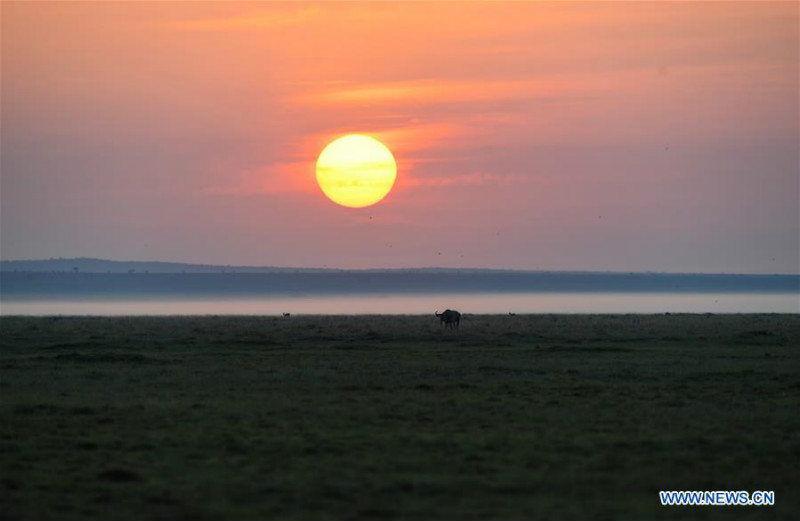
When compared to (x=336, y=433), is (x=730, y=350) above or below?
above

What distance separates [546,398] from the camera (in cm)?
2461

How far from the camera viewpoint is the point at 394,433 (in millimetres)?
19422

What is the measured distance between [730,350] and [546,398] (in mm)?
17295

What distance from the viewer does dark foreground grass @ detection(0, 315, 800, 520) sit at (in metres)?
14.4

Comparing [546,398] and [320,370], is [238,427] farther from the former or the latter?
[320,370]

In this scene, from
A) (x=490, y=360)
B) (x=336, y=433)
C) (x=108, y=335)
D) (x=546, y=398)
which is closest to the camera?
(x=336, y=433)

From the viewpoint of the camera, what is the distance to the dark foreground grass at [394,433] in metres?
14.4

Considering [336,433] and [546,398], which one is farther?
[546,398]

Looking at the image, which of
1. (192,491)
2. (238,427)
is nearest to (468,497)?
(192,491)

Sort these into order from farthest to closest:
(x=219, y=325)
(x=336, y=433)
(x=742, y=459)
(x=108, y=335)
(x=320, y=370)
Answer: (x=219, y=325), (x=108, y=335), (x=320, y=370), (x=336, y=433), (x=742, y=459)

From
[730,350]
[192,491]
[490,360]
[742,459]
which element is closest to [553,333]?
[730,350]

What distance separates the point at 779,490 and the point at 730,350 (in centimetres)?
2524

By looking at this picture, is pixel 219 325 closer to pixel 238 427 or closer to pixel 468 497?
pixel 238 427

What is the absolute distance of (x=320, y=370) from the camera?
3152 cm
